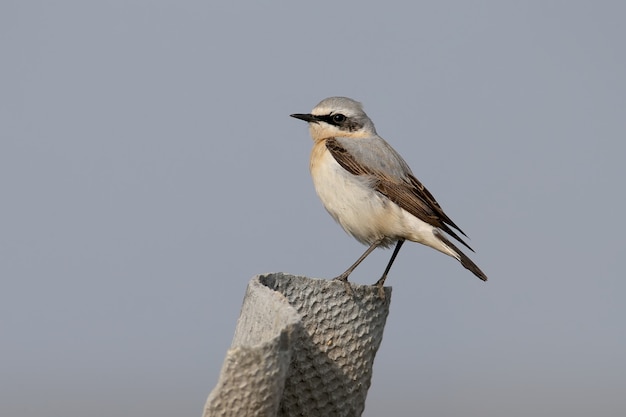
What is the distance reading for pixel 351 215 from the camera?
7.38m

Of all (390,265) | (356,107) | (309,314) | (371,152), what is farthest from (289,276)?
(356,107)

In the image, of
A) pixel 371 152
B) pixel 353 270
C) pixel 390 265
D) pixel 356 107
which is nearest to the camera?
pixel 353 270

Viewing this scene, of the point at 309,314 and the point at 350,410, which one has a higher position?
the point at 309,314

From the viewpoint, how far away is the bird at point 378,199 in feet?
23.9

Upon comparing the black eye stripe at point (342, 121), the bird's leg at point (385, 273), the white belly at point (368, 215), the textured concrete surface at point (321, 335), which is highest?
the black eye stripe at point (342, 121)

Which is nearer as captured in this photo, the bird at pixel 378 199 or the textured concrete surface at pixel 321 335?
the textured concrete surface at pixel 321 335

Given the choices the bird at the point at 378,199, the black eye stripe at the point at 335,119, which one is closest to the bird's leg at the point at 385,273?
the bird at the point at 378,199

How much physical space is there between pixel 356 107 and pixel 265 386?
15.0 feet

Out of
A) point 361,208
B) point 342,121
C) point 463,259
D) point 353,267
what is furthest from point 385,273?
point 342,121

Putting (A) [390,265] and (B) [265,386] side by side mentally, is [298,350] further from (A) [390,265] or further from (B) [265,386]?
(A) [390,265]

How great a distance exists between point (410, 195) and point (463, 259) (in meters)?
0.66

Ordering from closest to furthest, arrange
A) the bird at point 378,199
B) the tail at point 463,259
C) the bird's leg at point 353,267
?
1. the bird's leg at point 353,267
2. the tail at point 463,259
3. the bird at point 378,199

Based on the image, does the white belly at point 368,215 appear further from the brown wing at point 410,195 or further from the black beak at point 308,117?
the black beak at point 308,117

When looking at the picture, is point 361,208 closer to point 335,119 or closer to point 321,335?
point 335,119
